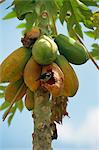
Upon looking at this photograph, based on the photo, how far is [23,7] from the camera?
69.2 inches

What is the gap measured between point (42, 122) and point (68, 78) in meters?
0.25

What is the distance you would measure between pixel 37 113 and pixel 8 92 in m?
0.25

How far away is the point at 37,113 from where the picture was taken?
5.10ft

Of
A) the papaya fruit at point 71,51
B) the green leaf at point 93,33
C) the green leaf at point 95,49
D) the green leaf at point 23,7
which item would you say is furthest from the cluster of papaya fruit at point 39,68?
the green leaf at point 95,49

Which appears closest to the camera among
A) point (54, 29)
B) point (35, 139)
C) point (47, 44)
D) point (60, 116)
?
point (35, 139)

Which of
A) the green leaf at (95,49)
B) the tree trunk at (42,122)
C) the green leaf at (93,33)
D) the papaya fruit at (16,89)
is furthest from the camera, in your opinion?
the green leaf at (95,49)

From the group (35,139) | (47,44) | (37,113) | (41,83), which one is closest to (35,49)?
(47,44)

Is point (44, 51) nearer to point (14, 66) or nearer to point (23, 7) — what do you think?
point (14, 66)

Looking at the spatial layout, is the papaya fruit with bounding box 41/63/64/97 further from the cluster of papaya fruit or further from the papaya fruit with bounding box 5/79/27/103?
the papaya fruit with bounding box 5/79/27/103

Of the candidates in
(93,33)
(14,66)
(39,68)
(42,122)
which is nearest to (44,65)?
(39,68)

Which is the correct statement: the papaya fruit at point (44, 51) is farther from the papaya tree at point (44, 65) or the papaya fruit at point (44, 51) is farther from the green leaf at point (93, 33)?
Result: the green leaf at point (93, 33)

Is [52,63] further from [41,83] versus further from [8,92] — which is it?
[8,92]

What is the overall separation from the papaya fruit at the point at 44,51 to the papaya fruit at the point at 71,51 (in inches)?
5.4

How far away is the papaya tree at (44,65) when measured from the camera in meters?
1.56
